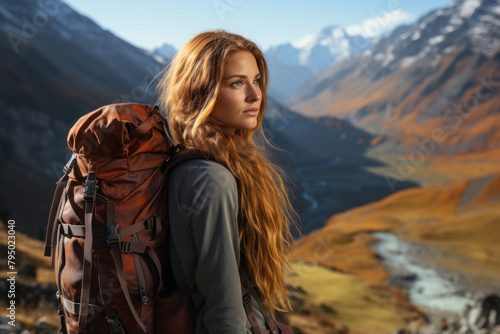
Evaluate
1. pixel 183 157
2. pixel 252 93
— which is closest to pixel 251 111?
pixel 252 93

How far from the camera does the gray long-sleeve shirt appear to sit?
173 cm

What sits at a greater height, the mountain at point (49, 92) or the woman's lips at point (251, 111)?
the woman's lips at point (251, 111)

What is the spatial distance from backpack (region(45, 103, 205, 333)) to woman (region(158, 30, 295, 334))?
0.09m

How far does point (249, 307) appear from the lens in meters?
1.98

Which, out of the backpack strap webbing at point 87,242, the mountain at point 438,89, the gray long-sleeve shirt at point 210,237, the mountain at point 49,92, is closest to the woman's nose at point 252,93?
the mountain at point 49,92

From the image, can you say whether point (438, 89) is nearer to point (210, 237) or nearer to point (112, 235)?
point (210, 237)

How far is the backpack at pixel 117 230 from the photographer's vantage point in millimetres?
1714

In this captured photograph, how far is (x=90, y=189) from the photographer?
1690 millimetres

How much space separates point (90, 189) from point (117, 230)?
0.69ft

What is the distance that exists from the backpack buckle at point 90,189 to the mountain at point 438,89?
102500 millimetres

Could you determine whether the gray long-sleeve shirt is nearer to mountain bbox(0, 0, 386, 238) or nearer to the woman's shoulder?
the woman's shoulder

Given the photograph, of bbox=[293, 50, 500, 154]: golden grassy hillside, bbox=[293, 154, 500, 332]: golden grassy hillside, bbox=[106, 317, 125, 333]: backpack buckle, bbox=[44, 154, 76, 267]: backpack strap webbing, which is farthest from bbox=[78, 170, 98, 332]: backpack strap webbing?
bbox=[293, 50, 500, 154]: golden grassy hillside

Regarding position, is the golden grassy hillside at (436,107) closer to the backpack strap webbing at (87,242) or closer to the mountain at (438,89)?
the mountain at (438,89)

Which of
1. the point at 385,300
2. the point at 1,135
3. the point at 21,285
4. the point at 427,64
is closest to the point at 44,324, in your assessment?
the point at 21,285
